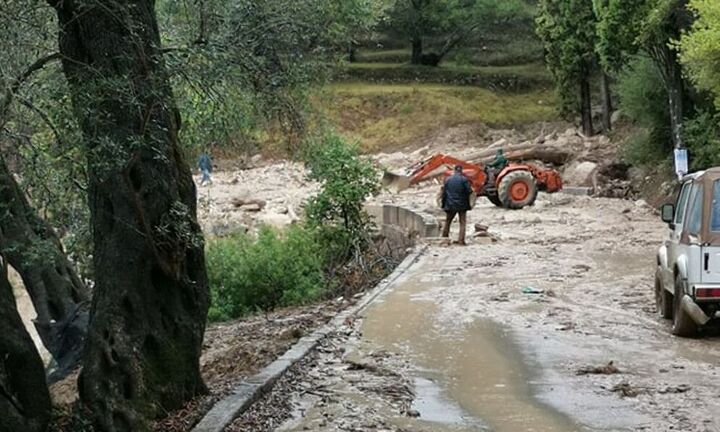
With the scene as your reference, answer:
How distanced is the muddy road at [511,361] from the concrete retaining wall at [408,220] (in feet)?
17.9

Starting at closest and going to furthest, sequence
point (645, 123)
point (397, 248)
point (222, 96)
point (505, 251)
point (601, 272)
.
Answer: point (222, 96)
point (601, 272)
point (505, 251)
point (397, 248)
point (645, 123)

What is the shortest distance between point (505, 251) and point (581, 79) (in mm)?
26870

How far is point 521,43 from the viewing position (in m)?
70.1

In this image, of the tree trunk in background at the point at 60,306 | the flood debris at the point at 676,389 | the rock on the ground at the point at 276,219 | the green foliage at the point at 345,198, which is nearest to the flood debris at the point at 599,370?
the flood debris at the point at 676,389

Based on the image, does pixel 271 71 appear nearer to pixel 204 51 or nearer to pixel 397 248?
pixel 204 51

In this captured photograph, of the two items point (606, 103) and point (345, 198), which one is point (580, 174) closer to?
point (606, 103)

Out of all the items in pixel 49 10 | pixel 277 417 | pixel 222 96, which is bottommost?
pixel 277 417

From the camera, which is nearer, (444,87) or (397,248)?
(397,248)

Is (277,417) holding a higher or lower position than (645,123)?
lower

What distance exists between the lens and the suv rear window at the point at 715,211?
11289 millimetres

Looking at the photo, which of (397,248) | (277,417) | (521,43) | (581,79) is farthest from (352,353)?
(521,43)

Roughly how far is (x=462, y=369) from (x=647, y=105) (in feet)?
94.5

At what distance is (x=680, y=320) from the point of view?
1216cm

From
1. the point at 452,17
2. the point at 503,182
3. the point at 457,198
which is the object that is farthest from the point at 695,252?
the point at 452,17
